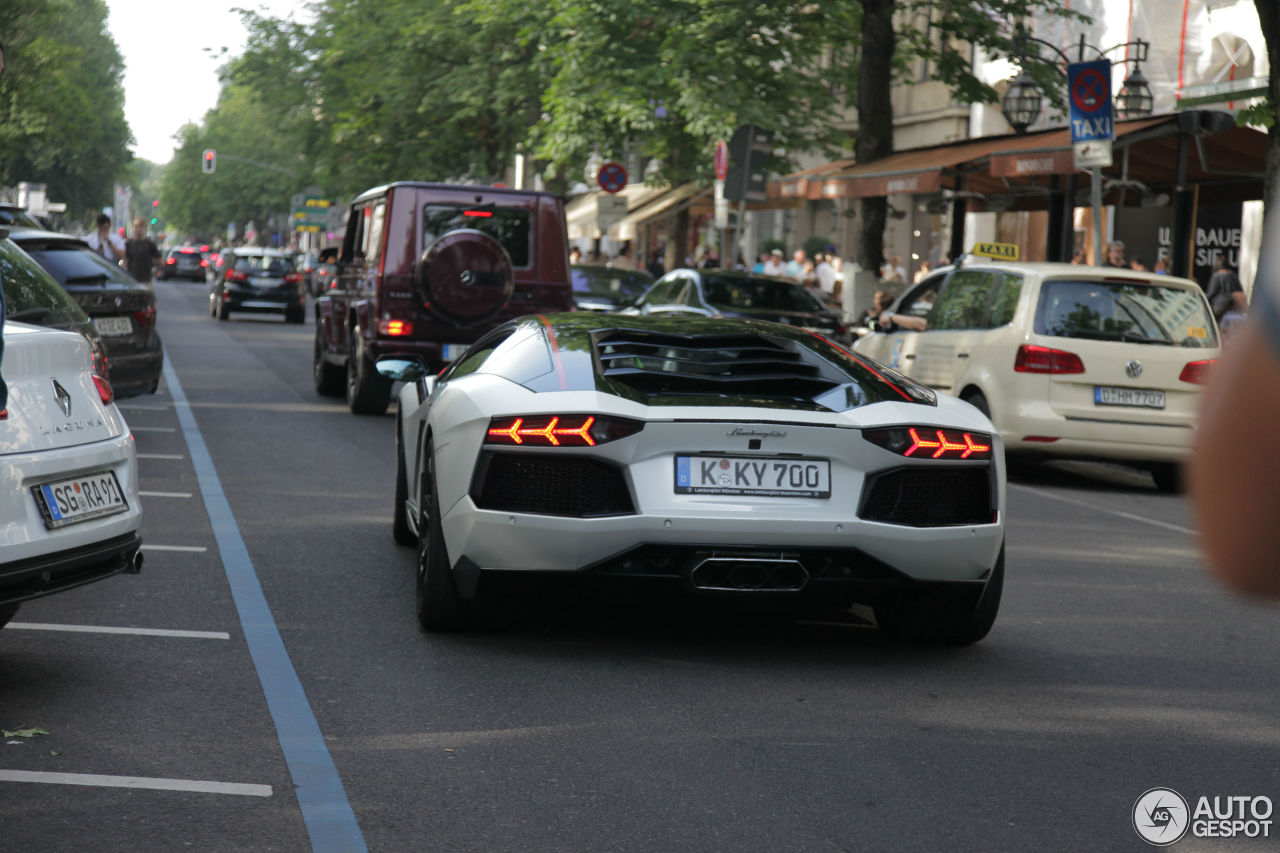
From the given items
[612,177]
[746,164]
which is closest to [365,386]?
[746,164]

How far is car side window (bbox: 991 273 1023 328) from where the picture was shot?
535 inches

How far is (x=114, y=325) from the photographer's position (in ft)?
46.3

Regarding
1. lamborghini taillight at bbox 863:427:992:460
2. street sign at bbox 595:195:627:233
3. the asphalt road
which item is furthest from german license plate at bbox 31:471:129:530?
street sign at bbox 595:195:627:233

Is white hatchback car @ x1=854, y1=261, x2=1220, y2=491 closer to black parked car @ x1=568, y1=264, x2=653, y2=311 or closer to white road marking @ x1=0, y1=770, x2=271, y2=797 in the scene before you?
white road marking @ x1=0, y1=770, x2=271, y2=797

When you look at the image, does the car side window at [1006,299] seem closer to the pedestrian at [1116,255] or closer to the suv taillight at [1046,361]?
the suv taillight at [1046,361]

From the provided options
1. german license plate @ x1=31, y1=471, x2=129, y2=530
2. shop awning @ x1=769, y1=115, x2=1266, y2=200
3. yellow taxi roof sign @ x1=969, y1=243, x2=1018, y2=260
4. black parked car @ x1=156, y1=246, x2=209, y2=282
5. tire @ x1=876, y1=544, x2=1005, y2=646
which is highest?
shop awning @ x1=769, y1=115, x2=1266, y2=200

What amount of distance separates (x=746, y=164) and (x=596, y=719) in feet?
61.8

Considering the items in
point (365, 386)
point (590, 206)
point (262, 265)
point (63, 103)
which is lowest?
point (262, 265)

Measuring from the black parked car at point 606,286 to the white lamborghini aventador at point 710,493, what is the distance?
18.2 metres

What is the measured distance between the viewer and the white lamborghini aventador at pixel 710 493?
20.1 feet

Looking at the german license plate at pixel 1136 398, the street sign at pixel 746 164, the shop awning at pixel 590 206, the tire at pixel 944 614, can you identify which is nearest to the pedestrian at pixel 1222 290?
the street sign at pixel 746 164

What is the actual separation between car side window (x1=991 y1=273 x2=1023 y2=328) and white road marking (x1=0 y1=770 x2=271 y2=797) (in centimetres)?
975

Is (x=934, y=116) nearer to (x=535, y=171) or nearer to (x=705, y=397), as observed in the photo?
(x=535, y=171)

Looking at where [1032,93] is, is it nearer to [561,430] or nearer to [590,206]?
[561,430]
